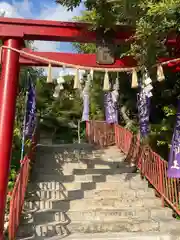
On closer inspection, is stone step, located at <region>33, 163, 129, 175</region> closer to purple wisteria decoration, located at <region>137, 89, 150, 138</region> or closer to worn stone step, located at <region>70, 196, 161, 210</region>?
worn stone step, located at <region>70, 196, 161, 210</region>

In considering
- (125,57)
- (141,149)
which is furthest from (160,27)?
(141,149)

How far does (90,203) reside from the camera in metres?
7.82

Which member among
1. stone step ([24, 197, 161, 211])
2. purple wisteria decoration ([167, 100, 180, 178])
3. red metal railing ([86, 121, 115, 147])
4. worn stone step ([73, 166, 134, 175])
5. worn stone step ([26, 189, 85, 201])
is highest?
red metal railing ([86, 121, 115, 147])

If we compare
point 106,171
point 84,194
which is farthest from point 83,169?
point 84,194

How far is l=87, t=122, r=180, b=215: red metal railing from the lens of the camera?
7.67 meters

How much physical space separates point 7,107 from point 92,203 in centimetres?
300

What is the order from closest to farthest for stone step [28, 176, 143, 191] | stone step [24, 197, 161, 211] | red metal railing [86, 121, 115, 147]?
stone step [24, 197, 161, 211]
stone step [28, 176, 143, 191]
red metal railing [86, 121, 115, 147]

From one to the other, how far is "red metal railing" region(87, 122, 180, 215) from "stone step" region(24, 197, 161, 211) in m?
0.41

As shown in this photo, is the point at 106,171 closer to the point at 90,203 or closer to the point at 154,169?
the point at 154,169

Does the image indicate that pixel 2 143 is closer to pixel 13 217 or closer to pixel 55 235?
pixel 13 217

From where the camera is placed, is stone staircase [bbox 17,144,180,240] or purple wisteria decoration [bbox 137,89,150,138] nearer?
stone staircase [bbox 17,144,180,240]

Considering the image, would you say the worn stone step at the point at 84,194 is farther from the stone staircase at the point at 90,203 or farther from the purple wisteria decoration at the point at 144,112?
the purple wisteria decoration at the point at 144,112

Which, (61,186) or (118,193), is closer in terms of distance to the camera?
(118,193)

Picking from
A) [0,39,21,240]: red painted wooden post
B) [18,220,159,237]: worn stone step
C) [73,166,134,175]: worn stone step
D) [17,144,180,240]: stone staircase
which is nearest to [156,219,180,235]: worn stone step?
[17,144,180,240]: stone staircase
